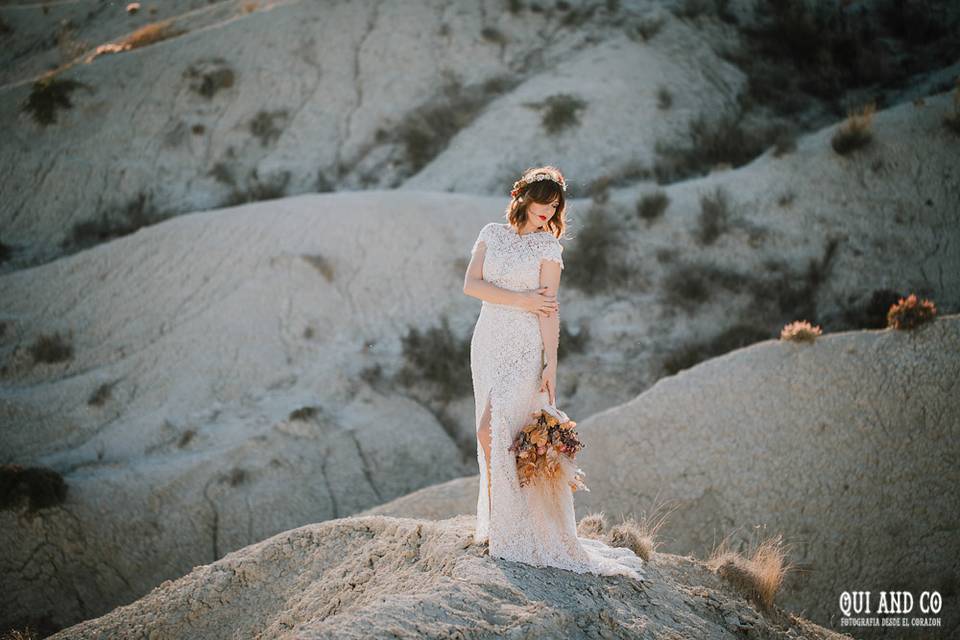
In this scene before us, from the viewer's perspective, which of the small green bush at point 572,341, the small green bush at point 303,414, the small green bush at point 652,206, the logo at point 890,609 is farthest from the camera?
the small green bush at point 652,206

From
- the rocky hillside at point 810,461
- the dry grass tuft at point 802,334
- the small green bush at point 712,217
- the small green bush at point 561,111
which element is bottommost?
the rocky hillside at point 810,461

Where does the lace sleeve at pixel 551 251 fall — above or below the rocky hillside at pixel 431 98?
below

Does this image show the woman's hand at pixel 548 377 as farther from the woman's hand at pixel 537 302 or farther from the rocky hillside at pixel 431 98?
the rocky hillside at pixel 431 98

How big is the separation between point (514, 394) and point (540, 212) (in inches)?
44.9

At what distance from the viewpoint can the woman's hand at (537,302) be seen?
15.8ft

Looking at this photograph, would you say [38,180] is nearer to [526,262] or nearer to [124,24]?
[124,24]

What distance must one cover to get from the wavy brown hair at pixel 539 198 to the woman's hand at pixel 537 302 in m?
0.43

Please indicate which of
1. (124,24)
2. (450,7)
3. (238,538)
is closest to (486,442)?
(238,538)

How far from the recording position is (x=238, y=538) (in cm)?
952

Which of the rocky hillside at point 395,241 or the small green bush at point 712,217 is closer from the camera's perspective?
the rocky hillside at point 395,241

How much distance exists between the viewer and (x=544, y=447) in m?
4.75

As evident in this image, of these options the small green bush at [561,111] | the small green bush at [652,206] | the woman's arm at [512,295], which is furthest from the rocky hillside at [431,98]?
the woman's arm at [512,295]

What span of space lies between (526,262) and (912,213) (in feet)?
34.0

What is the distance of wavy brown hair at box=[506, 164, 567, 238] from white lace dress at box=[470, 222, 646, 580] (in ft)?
0.28
